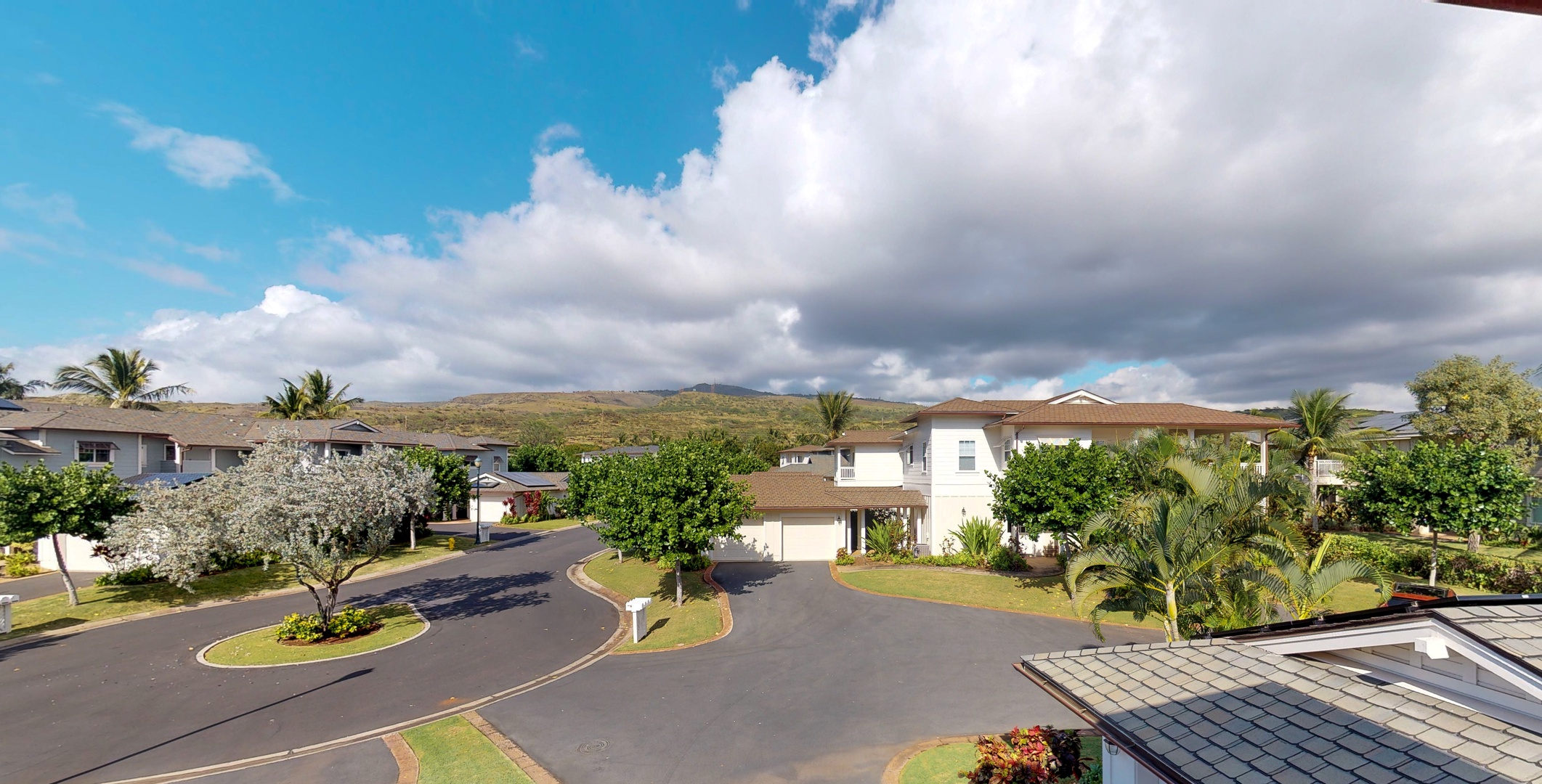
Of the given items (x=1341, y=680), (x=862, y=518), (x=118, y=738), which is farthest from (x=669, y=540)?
(x=1341, y=680)

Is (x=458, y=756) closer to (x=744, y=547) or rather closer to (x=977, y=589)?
(x=977, y=589)

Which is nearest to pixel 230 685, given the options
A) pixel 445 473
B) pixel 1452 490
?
pixel 445 473

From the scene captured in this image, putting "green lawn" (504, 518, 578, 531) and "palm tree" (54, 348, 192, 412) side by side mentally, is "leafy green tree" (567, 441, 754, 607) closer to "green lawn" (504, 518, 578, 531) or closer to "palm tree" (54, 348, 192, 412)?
"green lawn" (504, 518, 578, 531)

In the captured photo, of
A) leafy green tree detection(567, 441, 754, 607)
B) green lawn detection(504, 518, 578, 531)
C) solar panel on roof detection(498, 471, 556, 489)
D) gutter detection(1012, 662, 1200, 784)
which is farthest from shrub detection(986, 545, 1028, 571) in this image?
solar panel on roof detection(498, 471, 556, 489)

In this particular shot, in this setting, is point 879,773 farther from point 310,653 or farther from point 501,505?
point 501,505

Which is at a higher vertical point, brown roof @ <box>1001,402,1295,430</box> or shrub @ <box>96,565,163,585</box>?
brown roof @ <box>1001,402,1295,430</box>
